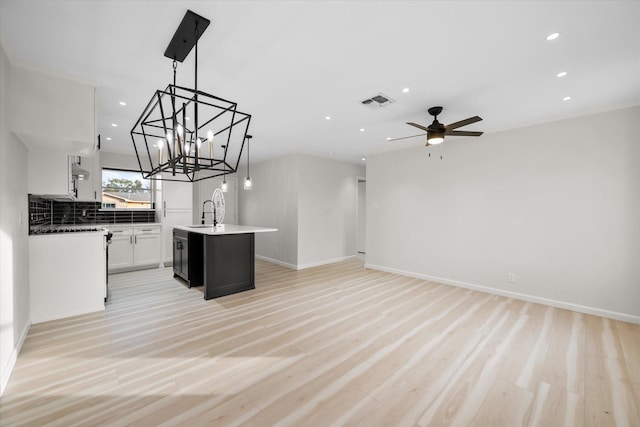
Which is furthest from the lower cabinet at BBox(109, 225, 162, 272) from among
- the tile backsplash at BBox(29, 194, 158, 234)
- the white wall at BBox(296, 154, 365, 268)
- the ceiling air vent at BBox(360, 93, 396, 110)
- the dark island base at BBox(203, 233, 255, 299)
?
the ceiling air vent at BBox(360, 93, 396, 110)

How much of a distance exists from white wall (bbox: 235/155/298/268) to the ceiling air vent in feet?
9.43

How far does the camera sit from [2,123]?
2.08m

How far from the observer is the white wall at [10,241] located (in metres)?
1.99

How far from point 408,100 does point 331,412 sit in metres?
3.17

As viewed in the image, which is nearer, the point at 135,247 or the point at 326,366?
the point at 326,366

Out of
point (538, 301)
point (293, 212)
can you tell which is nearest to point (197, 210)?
point (293, 212)

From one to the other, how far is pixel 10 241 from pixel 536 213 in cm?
589

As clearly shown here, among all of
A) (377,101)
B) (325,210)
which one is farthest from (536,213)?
(325,210)

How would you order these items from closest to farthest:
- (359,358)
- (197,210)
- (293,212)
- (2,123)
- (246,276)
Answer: (2,123), (359,358), (246,276), (293,212), (197,210)

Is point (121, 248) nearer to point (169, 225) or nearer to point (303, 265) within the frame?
point (169, 225)

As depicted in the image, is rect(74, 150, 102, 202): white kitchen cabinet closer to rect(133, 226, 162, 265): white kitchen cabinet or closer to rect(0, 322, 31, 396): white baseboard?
rect(133, 226, 162, 265): white kitchen cabinet

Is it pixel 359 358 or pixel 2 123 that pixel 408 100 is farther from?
pixel 2 123

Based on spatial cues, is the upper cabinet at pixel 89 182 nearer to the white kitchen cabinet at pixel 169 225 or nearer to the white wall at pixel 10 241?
the white kitchen cabinet at pixel 169 225

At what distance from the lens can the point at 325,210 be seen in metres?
6.44
